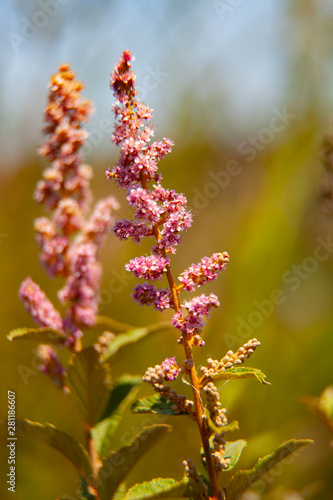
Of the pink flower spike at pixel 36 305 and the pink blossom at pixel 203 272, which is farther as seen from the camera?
the pink flower spike at pixel 36 305

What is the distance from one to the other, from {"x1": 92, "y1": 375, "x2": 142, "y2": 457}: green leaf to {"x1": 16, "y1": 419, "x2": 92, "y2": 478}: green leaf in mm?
77

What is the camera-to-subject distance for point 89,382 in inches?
30.9

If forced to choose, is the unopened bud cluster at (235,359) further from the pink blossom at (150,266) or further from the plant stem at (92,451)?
the plant stem at (92,451)

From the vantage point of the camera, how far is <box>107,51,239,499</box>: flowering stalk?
0.57m

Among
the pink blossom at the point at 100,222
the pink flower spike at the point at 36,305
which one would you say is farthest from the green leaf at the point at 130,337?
the pink blossom at the point at 100,222

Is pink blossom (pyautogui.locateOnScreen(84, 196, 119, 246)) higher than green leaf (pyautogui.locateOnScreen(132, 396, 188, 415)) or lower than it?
higher

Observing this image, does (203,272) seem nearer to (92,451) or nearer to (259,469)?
(259,469)

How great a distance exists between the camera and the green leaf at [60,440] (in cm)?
67

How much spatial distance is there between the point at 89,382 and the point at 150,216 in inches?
13.4

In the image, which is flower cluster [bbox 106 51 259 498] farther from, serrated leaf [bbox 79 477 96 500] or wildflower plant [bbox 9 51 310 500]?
serrated leaf [bbox 79 477 96 500]

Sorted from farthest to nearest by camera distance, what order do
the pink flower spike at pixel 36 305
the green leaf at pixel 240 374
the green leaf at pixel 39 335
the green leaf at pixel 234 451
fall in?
the pink flower spike at pixel 36 305
the green leaf at pixel 39 335
the green leaf at pixel 234 451
the green leaf at pixel 240 374

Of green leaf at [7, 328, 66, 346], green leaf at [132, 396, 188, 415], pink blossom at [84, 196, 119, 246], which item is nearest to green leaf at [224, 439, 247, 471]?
green leaf at [132, 396, 188, 415]

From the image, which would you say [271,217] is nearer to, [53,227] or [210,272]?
[53,227]

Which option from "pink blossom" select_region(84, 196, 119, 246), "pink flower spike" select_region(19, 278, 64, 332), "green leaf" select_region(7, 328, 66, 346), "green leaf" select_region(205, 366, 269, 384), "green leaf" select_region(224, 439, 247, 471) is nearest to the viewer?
"green leaf" select_region(205, 366, 269, 384)
